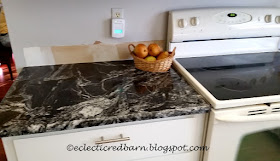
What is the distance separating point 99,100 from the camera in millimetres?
887

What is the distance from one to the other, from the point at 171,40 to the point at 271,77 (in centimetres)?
53

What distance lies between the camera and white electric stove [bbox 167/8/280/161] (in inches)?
34.3

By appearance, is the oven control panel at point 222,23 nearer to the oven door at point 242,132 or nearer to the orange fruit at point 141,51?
the orange fruit at point 141,51

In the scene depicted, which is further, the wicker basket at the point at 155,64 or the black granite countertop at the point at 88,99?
the wicker basket at the point at 155,64

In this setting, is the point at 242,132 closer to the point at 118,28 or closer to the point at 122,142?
the point at 122,142

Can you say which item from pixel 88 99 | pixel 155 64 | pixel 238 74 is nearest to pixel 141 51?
pixel 155 64

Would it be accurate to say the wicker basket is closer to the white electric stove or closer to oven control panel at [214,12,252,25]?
the white electric stove

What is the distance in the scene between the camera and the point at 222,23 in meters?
1.27

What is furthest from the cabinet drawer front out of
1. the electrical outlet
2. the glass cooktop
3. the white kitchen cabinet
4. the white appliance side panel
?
the electrical outlet

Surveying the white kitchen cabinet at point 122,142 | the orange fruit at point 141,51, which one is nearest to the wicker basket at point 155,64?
the orange fruit at point 141,51

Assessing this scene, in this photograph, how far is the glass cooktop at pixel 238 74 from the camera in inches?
37.1

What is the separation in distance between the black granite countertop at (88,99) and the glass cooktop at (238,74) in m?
0.11

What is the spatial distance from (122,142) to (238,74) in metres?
0.69

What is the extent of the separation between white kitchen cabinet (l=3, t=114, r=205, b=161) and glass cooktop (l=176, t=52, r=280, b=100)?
19 cm
